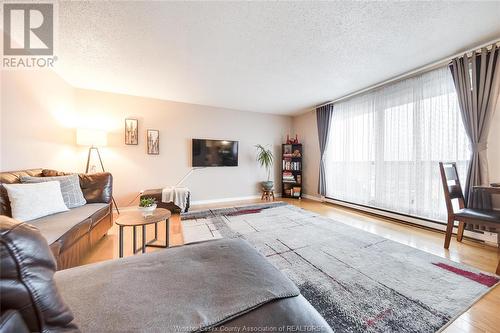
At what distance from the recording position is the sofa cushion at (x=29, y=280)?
37 centimetres

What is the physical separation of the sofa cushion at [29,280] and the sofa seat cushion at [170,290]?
15 centimetres

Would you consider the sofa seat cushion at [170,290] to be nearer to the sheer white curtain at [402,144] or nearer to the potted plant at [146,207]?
the potted plant at [146,207]

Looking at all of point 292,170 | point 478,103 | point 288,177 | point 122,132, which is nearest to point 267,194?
point 288,177

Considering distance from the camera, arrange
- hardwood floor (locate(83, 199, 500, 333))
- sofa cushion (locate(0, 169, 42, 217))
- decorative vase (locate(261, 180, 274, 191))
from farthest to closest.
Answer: decorative vase (locate(261, 180, 274, 191)) → sofa cushion (locate(0, 169, 42, 217)) → hardwood floor (locate(83, 199, 500, 333))

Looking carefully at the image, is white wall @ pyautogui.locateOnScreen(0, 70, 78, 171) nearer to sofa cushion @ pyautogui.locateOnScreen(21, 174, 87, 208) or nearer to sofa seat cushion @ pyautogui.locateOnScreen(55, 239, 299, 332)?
sofa cushion @ pyautogui.locateOnScreen(21, 174, 87, 208)

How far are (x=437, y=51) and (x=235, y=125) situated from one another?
3.56 metres

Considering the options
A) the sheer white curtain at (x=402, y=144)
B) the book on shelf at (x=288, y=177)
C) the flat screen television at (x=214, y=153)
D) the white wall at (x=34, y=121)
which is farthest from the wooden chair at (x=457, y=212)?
the white wall at (x=34, y=121)

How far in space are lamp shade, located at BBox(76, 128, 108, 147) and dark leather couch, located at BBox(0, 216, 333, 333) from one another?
2.96 metres

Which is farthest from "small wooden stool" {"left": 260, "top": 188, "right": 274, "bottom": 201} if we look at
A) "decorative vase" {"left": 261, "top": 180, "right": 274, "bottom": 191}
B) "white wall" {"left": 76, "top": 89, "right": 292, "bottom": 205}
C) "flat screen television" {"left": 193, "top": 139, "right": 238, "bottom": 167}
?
"flat screen television" {"left": 193, "top": 139, "right": 238, "bottom": 167}

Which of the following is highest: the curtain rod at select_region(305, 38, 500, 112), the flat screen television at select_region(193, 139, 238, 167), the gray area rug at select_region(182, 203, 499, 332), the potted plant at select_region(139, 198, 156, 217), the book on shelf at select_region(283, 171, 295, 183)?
the curtain rod at select_region(305, 38, 500, 112)

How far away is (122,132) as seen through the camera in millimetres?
3590

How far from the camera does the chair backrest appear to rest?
2.02m

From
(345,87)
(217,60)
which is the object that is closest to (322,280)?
(217,60)

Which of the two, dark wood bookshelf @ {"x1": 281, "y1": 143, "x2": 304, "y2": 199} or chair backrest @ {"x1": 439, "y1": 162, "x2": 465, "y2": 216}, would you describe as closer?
chair backrest @ {"x1": 439, "y1": 162, "x2": 465, "y2": 216}
